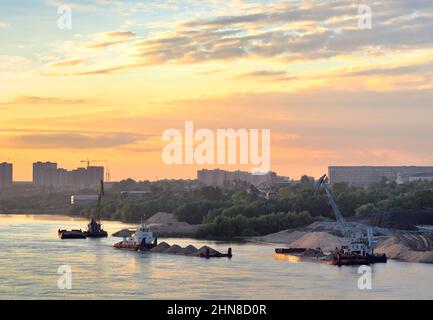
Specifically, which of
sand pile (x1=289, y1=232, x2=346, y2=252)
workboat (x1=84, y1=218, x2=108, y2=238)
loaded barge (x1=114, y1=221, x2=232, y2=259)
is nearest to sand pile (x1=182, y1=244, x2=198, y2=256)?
loaded barge (x1=114, y1=221, x2=232, y2=259)

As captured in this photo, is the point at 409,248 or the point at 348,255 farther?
the point at 409,248

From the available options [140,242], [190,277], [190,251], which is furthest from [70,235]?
[190,277]

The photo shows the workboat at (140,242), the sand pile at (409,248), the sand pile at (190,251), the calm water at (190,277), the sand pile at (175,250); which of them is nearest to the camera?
the calm water at (190,277)

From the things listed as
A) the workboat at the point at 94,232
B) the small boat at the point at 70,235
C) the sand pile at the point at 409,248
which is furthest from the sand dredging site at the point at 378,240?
the small boat at the point at 70,235

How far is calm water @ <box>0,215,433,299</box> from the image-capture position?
4919 centimetres

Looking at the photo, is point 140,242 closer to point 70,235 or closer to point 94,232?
point 70,235

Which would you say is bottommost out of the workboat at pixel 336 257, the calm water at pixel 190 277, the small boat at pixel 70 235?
the calm water at pixel 190 277

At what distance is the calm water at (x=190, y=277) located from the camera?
161 ft

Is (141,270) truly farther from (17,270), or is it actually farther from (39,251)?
(39,251)

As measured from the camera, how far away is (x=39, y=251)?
80.1 meters

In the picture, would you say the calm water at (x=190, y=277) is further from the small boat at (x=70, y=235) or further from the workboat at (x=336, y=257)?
the small boat at (x=70, y=235)

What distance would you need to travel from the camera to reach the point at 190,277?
192 ft
